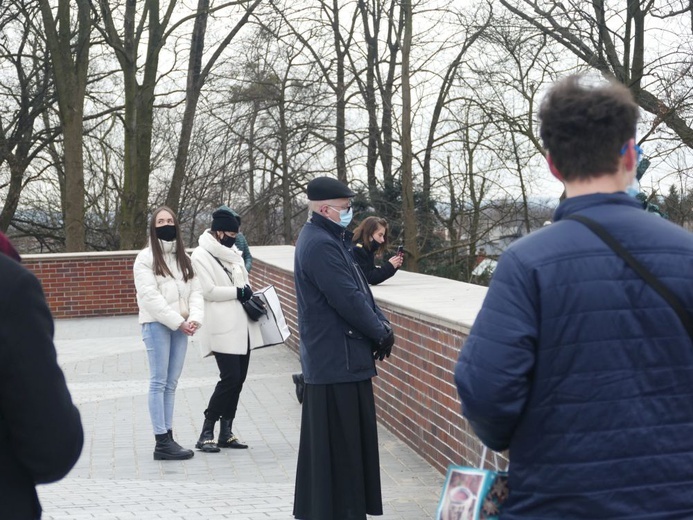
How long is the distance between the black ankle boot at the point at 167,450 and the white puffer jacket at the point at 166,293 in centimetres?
82

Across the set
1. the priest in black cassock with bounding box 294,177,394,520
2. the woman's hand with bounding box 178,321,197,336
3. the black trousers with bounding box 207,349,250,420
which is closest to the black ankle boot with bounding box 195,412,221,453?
the black trousers with bounding box 207,349,250,420

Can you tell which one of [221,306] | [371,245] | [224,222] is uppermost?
[224,222]

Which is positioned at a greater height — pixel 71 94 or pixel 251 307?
pixel 71 94

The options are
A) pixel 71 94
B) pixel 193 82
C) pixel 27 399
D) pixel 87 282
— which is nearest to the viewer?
pixel 27 399

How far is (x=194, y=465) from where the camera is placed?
7727 millimetres

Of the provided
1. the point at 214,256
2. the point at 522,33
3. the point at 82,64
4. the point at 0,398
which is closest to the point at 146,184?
the point at 82,64

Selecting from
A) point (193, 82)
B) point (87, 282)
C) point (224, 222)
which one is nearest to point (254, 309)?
point (224, 222)

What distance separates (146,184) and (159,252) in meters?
18.1

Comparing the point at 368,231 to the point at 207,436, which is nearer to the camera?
the point at 207,436

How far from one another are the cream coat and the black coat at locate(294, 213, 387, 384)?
235cm

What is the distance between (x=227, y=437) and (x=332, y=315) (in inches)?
110

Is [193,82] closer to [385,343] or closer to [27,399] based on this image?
[385,343]

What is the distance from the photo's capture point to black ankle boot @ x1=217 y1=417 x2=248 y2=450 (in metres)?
8.21

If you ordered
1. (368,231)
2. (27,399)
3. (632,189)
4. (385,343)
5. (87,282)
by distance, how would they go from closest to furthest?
(27,399) < (632,189) < (385,343) < (368,231) < (87,282)
